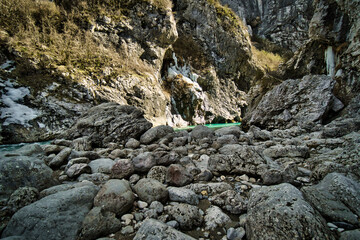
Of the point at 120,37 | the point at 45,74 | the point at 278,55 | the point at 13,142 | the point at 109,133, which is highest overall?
the point at 278,55

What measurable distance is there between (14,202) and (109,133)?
14.9 ft

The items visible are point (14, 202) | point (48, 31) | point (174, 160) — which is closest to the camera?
point (14, 202)

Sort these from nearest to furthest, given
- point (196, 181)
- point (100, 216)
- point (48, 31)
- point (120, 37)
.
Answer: point (100, 216) < point (196, 181) < point (48, 31) < point (120, 37)

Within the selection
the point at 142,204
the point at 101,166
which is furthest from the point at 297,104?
the point at 101,166

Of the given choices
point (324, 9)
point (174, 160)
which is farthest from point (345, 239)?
point (324, 9)

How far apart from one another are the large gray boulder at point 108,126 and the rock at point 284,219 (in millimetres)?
5526

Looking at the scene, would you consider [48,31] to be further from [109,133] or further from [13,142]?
[109,133]

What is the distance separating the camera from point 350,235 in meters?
1.32

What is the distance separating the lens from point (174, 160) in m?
3.48

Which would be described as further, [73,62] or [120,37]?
[120,37]

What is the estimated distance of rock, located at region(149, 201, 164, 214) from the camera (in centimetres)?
192

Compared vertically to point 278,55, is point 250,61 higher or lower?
lower

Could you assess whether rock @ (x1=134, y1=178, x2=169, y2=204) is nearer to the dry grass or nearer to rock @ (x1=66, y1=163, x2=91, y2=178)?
rock @ (x1=66, y1=163, x2=91, y2=178)

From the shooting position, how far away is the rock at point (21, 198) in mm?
1772
